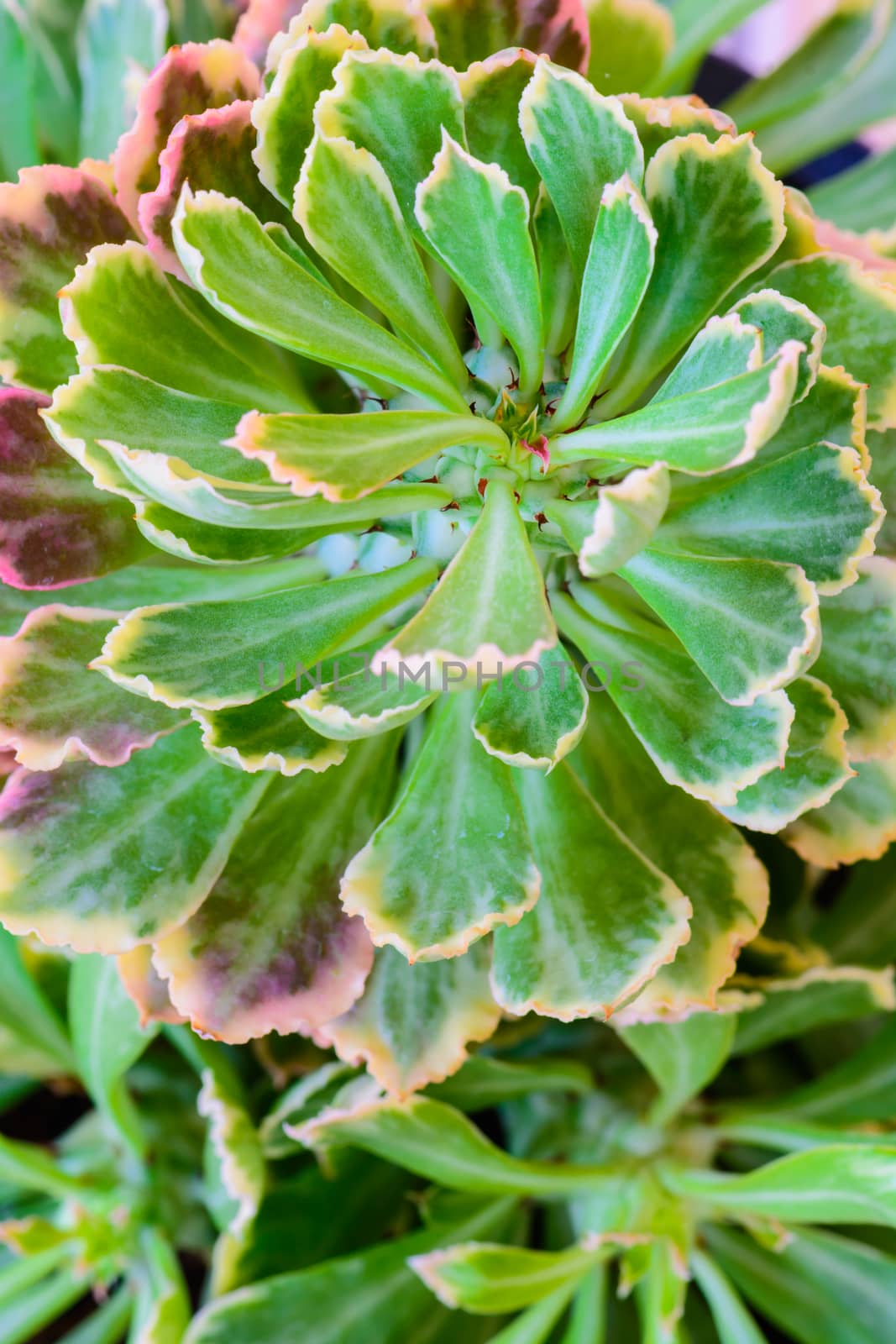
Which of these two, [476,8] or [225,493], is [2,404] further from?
[476,8]

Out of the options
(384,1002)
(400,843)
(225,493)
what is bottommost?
(384,1002)

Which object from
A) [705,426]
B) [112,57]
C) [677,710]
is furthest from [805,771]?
[112,57]

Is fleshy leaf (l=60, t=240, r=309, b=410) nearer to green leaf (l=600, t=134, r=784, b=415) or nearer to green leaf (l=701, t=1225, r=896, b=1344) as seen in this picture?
green leaf (l=600, t=134, r=784, b=415)

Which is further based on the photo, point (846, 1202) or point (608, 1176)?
point (608, 1176)

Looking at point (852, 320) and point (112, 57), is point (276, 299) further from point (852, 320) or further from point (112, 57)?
point (112, 57)

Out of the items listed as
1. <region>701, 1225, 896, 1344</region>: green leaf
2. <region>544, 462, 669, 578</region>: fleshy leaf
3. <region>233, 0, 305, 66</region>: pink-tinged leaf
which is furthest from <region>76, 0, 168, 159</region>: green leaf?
<region>701, 1225, 896, 1344</region>: green leaf

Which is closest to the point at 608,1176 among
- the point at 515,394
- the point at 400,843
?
the point at 400,843
